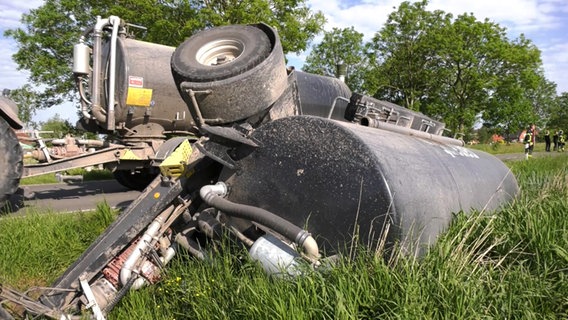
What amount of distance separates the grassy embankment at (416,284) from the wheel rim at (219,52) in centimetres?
189

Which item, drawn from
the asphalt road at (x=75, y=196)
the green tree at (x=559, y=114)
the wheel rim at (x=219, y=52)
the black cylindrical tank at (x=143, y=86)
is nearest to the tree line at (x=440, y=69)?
the asphalt road at (x=75, y=196)

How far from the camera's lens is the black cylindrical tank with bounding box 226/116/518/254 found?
2.72 metres

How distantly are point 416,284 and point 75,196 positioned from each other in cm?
888

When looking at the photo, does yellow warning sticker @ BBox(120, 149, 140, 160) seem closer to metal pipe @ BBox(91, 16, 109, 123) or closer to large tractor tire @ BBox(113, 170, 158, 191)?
metal pipe @ BBox(91, 16, 109, 123)

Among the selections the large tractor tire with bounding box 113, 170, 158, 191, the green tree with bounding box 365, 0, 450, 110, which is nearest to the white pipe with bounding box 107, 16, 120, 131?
the large tractor tire with bounding box 113, 170, 158, 191

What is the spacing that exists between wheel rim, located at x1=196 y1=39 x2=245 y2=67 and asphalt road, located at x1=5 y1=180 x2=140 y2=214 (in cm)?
384

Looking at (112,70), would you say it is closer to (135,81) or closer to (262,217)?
(135,81)

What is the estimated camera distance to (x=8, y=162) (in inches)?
251

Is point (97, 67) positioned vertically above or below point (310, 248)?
above

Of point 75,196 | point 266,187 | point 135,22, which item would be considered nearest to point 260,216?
point 266,187

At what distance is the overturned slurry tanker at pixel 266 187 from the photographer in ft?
9.10

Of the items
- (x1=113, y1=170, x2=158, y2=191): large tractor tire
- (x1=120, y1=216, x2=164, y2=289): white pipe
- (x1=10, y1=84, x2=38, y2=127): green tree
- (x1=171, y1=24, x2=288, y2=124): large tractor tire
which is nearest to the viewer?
(x1=120, y1=216, x2=164, y2=289): white pipe

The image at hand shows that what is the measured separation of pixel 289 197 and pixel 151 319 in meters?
1.18

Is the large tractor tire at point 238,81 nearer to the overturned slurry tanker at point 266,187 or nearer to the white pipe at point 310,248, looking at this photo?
the overturned slurry tanker at point 266,187
